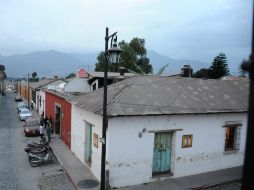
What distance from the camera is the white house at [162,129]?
39.3ft

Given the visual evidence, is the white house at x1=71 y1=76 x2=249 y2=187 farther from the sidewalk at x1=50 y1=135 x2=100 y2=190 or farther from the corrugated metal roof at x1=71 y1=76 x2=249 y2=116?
the sidewalk at x1=50 y1=135 x2=100 y2=190

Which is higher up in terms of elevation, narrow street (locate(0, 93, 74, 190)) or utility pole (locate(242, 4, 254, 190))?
utility pole (locate(242, 4, 254, 190))

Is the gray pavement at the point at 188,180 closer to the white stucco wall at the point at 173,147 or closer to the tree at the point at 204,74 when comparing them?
the white stucco wall at the point at 173,147

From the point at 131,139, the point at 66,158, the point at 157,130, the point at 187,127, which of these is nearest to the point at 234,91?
the point at 187,127

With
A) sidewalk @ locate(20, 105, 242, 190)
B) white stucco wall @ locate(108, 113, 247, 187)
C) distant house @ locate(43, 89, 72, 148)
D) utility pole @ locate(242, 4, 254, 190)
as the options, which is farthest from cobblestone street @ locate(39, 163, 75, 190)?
utility pole @ locate(242, 4, 254, 190)

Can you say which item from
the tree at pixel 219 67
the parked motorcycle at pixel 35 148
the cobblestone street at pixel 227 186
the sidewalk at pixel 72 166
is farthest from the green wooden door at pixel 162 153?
the tree at pixel 219 67

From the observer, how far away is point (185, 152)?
1352 cm

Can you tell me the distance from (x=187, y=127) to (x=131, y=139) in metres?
3.00

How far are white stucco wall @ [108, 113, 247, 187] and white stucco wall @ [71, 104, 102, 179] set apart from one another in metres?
1.28

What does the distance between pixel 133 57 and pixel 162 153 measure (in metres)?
40.2

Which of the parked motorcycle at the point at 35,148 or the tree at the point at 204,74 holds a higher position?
the tree at the point at 204,74

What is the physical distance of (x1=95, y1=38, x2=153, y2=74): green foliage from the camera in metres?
51.5

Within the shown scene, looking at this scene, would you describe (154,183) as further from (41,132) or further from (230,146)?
(41,132)

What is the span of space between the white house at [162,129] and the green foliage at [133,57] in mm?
35365
